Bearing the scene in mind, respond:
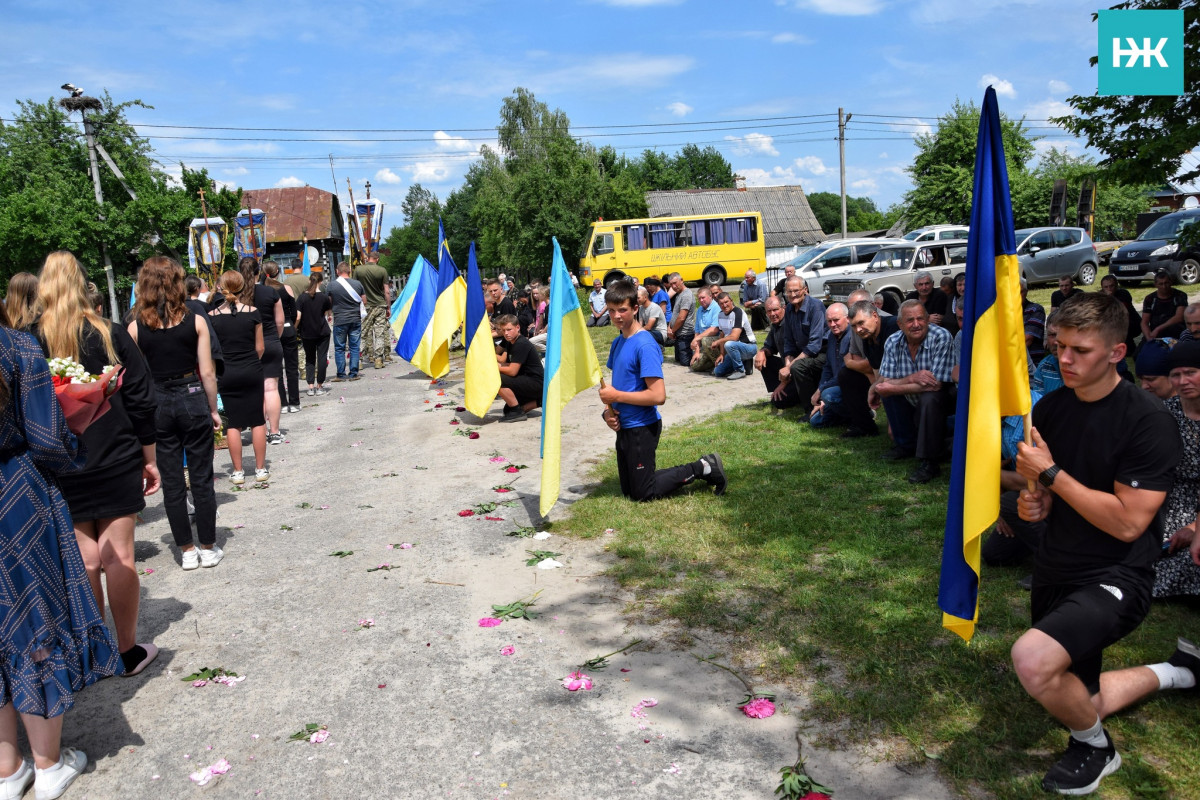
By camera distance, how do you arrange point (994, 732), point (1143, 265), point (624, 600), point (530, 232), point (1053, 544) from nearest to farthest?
point (1053, 544), point (994, 732), point (624, 600), point (1143, 265), point (530, 232)

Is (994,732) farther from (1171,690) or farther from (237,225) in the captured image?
(237,225)

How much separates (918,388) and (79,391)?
580cm

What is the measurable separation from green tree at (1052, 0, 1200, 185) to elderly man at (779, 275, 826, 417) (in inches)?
156

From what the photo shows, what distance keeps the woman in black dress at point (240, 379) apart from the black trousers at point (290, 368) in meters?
4.24

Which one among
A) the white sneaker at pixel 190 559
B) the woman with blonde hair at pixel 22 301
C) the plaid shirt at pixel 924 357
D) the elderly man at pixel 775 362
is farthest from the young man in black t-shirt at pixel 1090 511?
the elderly man at pixel 775 362

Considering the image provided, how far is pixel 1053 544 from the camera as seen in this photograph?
10.1 feet

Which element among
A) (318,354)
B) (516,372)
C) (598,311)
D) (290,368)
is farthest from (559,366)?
(598,311)

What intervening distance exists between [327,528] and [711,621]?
11.6 feet

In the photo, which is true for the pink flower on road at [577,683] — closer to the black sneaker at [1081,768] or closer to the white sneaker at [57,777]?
the black sneaker at [1081,768]

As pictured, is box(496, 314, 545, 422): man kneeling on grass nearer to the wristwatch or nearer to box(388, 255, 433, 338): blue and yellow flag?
box(388, 255, 433, 338): blue and yellow flag

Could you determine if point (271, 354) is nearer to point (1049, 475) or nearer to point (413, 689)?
point (413, 689)

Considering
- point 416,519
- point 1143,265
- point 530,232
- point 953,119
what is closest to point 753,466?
point 416,519

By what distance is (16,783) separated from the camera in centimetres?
332

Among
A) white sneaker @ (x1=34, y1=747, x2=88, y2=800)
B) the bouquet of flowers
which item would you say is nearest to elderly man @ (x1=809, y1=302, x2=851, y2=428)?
the bouquet of flowers
